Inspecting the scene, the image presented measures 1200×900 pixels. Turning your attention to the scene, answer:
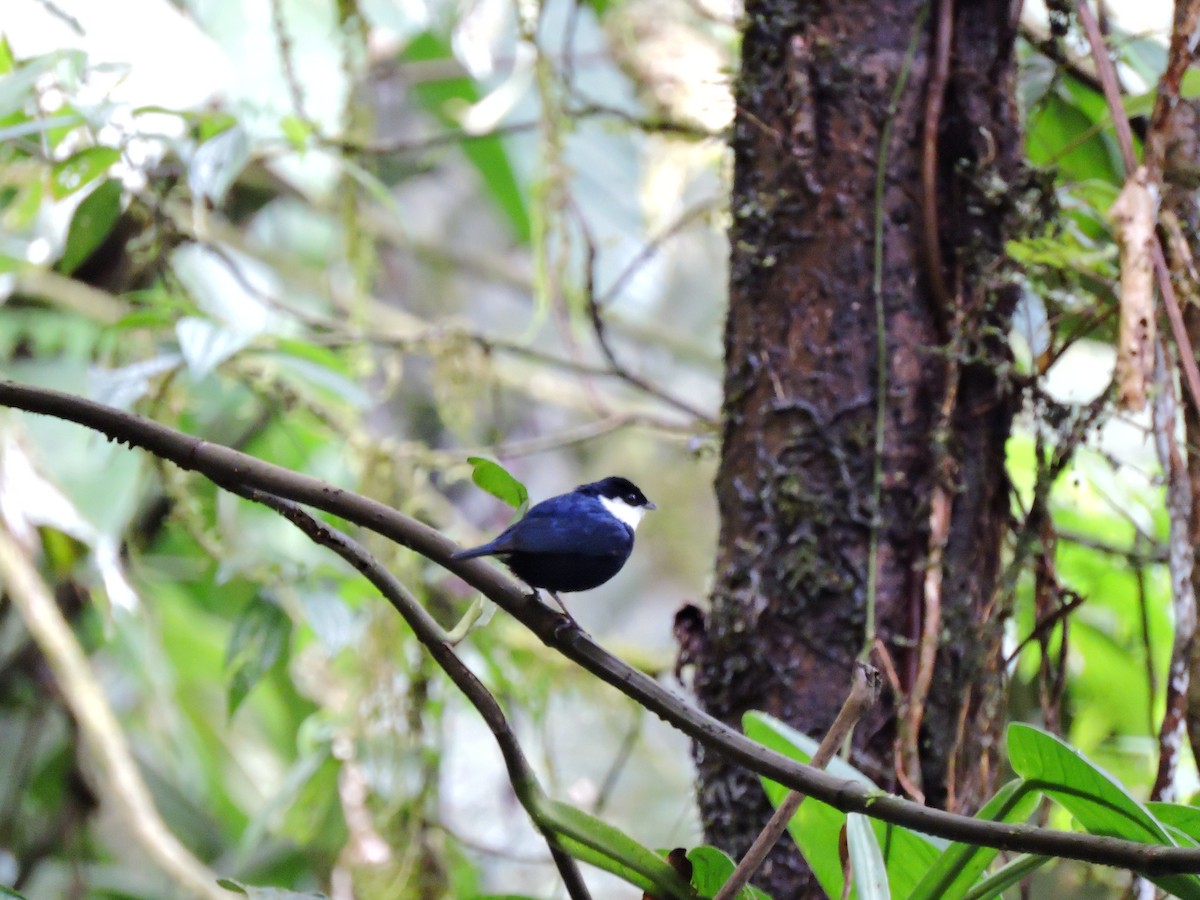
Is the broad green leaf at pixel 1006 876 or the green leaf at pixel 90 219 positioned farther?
the green leaf at pixel 90 219

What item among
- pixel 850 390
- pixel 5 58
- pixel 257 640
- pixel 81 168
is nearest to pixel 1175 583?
pixel 850 390

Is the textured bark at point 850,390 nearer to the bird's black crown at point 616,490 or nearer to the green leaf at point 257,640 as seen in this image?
the bird's black crown at point 616,490

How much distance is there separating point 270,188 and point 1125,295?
3.56m

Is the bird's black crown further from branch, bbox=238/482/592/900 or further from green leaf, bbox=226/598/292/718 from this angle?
green leaf, bbox=226/598/292/718

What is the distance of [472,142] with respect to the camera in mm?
3848

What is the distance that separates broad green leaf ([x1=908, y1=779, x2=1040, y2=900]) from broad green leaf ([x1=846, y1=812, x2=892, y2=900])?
0.04m

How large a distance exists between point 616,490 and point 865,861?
2.19ft

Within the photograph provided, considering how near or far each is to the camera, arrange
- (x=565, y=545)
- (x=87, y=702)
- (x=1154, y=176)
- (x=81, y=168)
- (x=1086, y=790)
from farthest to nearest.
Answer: (x=87, y=702)
(x=81, y=168)
(x=1154, y=176)
(x=565, y=545)
(x=1086, y=790)

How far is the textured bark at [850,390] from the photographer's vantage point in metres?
1.44

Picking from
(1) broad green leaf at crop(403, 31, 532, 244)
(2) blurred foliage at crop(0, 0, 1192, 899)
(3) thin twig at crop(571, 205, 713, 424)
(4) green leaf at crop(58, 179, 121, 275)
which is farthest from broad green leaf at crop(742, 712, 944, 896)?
(1) broad green leaf at crop(403, 31, 532, 244)

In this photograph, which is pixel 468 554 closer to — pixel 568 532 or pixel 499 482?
pixel 499 482

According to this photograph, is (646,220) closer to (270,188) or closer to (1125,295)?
(270,188)

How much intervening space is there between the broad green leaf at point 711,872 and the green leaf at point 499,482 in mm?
363

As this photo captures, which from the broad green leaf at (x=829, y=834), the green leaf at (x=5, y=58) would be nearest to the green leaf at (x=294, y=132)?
the green leaf at (x=5, y=58)
